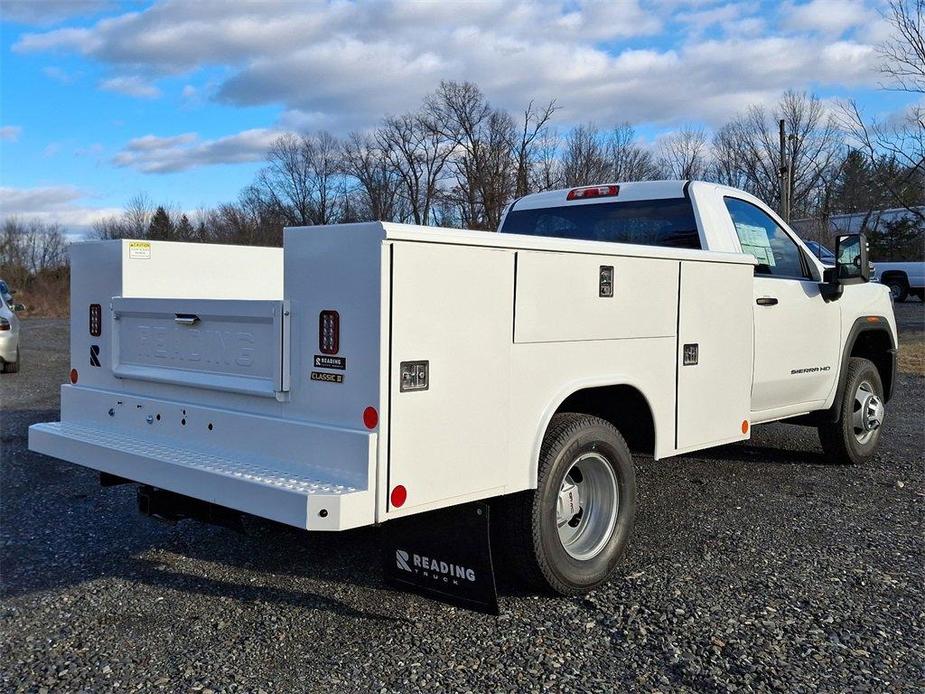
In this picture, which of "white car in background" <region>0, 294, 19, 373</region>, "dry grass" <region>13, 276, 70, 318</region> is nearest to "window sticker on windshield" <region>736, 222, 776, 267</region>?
"white car in background" <region>0, 294, 19, 373</region>

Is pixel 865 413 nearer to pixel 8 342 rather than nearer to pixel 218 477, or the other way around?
pixel 218 477

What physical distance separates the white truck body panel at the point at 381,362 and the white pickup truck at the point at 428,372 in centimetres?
1

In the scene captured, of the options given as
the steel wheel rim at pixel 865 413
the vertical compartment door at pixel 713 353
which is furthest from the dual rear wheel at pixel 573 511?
the steel wheel rim at pixel 865 413

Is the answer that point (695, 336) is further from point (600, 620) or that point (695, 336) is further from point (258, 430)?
point (258, 430)

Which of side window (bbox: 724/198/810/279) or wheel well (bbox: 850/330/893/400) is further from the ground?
side window (bbox: 724/198/810/279)

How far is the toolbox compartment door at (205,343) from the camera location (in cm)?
380

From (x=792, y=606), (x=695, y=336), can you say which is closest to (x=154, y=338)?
(x=695, y=336)

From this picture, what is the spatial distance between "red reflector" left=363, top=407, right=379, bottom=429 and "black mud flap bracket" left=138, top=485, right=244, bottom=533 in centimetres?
98

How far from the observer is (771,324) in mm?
5848

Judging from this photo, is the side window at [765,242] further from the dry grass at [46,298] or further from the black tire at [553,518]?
the dry grass at [46,298]

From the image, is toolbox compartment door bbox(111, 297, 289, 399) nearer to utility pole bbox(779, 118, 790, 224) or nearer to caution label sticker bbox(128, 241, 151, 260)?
caution label sticker bbox(128, 241, 151, 260)

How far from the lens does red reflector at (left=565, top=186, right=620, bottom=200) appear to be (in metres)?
6.32

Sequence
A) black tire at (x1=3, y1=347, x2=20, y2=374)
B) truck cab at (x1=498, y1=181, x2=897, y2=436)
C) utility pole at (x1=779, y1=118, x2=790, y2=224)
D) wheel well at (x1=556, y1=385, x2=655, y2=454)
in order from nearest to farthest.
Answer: wheel well at (x1=556, y1=385, x2=655, y2=454), truck cab at (x1=498, y1=181, x2=897, y2=436), black tire at (x1=3, y1=347, x2=20, y2=374), utility pole at (x1=779, y1=118, x2=790, y2=224)

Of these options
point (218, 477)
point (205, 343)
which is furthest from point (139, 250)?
point (218, 477)
